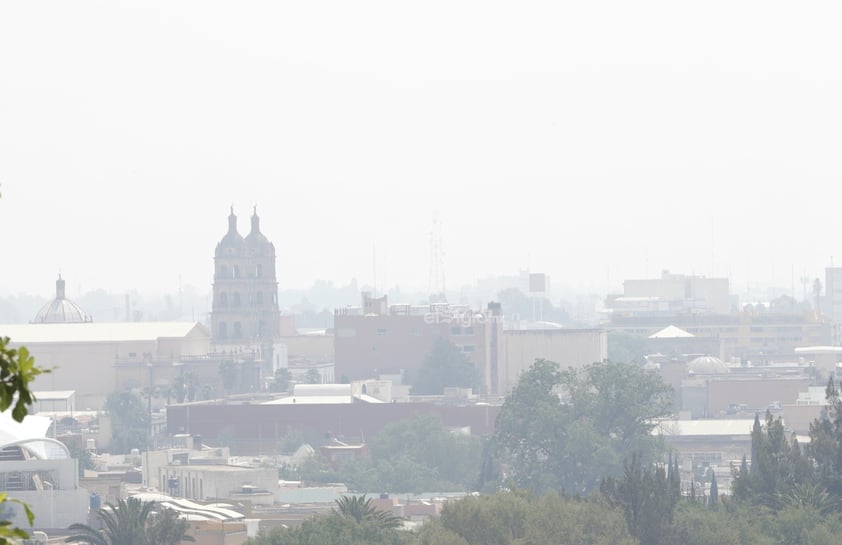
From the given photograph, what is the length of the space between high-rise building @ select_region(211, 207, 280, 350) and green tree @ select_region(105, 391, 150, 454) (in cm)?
2748

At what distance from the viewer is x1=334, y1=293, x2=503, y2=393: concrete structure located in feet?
496

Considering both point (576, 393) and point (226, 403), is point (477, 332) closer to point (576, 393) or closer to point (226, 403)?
point (226, 403)

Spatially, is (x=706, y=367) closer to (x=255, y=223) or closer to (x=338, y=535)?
(x=255, y=223)

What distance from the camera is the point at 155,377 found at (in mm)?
161500

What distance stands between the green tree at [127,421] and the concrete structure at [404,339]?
13.8 metres

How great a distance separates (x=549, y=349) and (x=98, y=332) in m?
30.4

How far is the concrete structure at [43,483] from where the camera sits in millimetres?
60719

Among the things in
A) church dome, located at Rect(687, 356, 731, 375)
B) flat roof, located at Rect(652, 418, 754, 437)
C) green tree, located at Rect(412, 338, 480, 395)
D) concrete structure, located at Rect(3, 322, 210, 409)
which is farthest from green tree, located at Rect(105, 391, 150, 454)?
church dome, located at Rect(687, 356, 731, 375)

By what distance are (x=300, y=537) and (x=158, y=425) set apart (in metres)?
86.9

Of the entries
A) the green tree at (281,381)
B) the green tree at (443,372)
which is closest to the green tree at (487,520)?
the green tree at (443,372)

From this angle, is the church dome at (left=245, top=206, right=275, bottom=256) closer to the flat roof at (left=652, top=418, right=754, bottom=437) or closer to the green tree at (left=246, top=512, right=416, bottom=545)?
the flat roof at (left=652, top=418, right=754, bottom=437)

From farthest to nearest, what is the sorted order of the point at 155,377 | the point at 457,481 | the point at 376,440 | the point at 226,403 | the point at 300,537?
the point at 155,377 → the point at 226,403 → the point at 376,440 → the point at 457,481 → the point at 300,537

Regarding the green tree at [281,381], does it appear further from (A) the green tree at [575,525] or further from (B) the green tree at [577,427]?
(A) the green tree at [575,525]

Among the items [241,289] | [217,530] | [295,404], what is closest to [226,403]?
[295,404]
